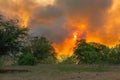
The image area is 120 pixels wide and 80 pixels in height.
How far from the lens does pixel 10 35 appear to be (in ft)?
134

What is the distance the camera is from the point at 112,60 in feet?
213

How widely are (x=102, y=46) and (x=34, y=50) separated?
14.4 metres

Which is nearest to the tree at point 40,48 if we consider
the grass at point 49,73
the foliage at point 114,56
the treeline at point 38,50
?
the treeline at point 38,50

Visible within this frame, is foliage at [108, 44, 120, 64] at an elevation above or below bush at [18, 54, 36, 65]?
above

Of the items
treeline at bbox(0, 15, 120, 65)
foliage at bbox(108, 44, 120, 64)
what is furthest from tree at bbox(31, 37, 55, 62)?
foliage at bbox(108, 44, 120, 64)

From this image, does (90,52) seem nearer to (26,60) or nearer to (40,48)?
(40,48)

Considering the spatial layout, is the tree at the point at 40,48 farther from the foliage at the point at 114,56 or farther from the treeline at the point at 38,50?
the foliage at the point at 114,56

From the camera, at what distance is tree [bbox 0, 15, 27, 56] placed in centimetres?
4064

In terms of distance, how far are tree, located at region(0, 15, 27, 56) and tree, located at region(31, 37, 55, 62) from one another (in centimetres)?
2784

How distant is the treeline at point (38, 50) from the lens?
41156 millimetres

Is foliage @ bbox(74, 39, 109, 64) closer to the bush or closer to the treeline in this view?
the treeline

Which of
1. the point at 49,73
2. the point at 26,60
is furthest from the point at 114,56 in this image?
the point at 49,73

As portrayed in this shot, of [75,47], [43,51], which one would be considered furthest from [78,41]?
[43,51]

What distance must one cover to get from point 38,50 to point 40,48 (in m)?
0.73
